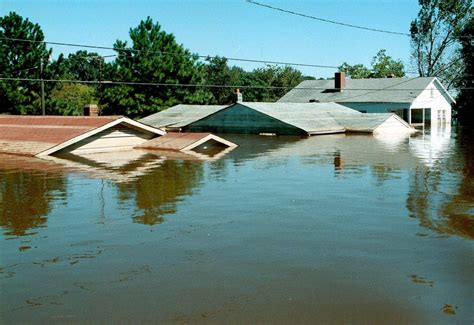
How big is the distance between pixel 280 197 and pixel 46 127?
59.7 ft

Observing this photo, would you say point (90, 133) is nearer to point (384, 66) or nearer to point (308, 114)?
point (308, 114)

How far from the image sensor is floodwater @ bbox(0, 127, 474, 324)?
7488 millimetres

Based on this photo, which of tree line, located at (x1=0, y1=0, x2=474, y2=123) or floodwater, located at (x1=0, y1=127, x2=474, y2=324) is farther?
tree line, located at (x1=0, y1=0, x2=474, y2=123)

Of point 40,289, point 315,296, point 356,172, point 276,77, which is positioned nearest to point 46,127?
point 356,172

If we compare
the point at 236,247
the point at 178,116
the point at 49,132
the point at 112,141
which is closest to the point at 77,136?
the point at 49,132

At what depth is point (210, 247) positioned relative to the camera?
34.4 feet

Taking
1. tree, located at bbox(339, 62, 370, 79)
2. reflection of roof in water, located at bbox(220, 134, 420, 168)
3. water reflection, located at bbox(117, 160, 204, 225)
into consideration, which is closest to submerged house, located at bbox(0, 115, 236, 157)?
reflection of roof in water, located at bbox(220, 134, 420, 168)

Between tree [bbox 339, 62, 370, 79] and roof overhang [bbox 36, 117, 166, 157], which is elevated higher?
tree [bbox 339, 62, 370, 79]

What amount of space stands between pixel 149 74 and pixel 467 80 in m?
38.7

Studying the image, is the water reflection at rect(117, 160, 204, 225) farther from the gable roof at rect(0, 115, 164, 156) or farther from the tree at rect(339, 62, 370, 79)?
the tree at rect(339, 62, 370, 79)

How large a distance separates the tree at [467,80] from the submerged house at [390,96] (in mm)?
3122

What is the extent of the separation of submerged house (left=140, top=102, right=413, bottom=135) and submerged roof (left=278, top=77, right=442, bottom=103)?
734 cm

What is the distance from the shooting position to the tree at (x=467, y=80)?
66625mm

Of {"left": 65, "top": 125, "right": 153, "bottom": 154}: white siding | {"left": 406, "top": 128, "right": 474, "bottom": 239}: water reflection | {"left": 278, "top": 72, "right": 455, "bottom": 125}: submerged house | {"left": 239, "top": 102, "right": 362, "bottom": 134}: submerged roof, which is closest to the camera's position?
{"left": 406, "top": 128, "right": 474, "bottom": 239}: water reflection
